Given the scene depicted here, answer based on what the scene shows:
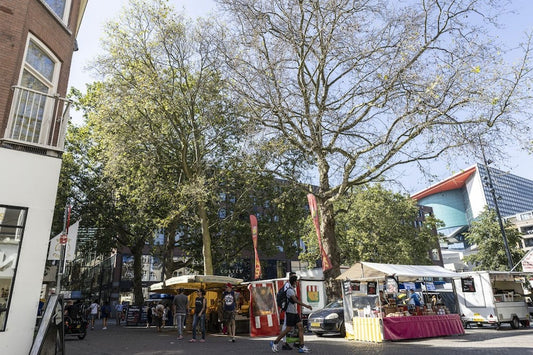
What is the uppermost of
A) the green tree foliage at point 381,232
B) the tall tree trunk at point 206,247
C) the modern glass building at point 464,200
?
the modern glass building at point 464,200

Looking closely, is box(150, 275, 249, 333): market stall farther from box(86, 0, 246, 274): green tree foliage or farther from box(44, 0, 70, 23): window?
box(44, 0, 70, 23): window

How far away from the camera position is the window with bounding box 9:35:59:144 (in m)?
8.14

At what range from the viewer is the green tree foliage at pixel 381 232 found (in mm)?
34562

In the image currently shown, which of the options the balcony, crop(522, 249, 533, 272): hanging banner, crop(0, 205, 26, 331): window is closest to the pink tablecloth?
crop(0, 205, 26, 331): window

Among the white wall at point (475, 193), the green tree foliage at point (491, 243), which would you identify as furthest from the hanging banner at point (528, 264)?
the white wall at point (475, 193)

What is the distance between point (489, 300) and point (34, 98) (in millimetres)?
18776

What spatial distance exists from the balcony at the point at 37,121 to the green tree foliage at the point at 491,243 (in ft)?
135

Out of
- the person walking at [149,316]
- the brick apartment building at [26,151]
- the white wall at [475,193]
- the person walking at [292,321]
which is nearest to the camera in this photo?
the brick apartment building at [26,151]

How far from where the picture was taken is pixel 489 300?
1681 centimetres

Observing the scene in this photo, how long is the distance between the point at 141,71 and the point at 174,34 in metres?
2.61

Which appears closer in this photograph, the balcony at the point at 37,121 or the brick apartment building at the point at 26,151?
the brick apartment building at the point at 26,151

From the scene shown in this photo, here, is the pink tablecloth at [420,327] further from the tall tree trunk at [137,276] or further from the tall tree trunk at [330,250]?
the tall tree trunk at [137,276]

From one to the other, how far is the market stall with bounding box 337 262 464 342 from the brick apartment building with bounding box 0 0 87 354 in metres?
9.64

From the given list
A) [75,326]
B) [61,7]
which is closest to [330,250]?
[75,326]
